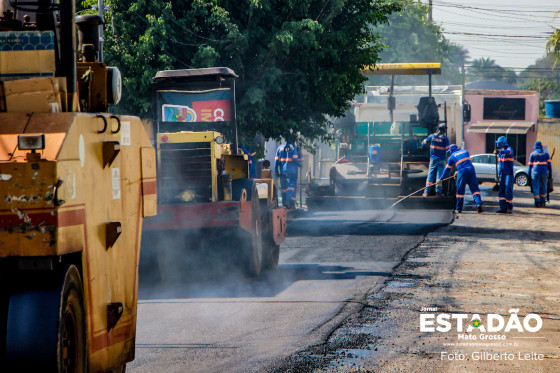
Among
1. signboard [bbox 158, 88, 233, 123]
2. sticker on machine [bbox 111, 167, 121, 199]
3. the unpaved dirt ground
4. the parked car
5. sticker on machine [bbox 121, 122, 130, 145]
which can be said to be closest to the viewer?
sticker on machine [bbox 111, 167, 121, 199]

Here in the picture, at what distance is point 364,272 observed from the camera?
11.4 m

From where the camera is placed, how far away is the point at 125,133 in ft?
17.4

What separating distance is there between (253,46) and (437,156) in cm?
591

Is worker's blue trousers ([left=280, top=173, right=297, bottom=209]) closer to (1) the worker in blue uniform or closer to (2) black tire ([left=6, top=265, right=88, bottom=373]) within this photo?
(1) the worker in blue uniform

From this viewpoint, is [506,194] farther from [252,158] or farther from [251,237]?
[251,237]

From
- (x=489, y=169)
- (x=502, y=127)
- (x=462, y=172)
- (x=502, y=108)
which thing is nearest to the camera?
(x=462, y=172)

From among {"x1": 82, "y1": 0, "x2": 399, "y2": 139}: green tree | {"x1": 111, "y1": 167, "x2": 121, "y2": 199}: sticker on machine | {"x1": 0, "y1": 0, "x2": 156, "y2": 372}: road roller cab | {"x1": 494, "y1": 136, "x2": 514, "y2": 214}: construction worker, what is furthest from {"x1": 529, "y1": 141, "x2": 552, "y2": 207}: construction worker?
{"x1": 111, "y1": 167, "x2": 121, "y2": 199}: sticker on machine

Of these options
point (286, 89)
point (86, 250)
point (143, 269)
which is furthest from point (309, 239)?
point (86, 250)

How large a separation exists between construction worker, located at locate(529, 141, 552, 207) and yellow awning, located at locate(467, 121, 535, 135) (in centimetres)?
2441

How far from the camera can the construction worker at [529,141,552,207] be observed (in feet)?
77.0

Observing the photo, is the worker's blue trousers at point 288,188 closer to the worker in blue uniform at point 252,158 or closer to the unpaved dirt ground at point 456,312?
the worker in blue uniform at point 252,158

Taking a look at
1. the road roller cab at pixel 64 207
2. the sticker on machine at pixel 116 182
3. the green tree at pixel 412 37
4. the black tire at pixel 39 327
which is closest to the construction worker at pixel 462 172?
the road roller cab at pixel 64 207

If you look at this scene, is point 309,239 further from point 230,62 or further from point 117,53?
point 117,53

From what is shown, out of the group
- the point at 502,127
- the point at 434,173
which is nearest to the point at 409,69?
the point at 434,173
